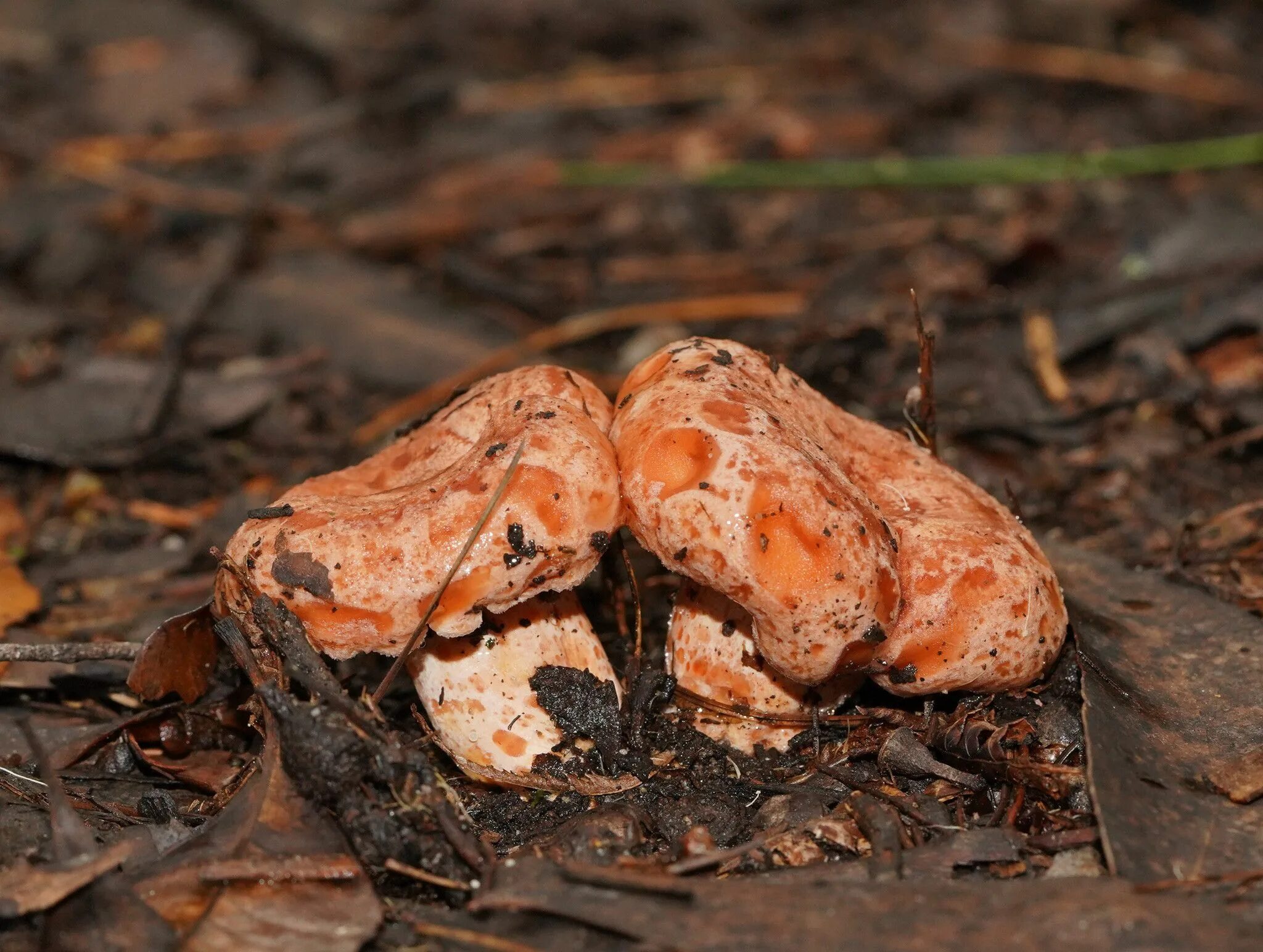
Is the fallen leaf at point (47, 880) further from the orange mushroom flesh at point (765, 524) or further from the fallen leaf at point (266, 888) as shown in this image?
the orange mushroom flesh at point (765, 524)

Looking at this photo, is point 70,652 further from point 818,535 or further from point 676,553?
point 818,535

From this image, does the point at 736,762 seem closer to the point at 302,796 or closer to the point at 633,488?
the point at 633,488

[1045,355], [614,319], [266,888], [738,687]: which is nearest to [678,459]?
[738,687]

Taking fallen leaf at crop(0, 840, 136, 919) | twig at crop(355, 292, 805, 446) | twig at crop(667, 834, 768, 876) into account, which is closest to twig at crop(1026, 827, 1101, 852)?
twig at crop(667, 834, 768, 876)

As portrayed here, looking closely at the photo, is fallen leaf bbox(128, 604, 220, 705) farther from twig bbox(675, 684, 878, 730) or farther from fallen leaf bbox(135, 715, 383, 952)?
twig bbox(675, 684, 878, 730)

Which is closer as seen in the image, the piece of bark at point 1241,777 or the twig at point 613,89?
the piece of bark at point 1241,777

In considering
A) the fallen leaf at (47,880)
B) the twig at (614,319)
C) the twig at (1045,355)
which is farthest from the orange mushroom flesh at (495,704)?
the twig at (1045,355)
